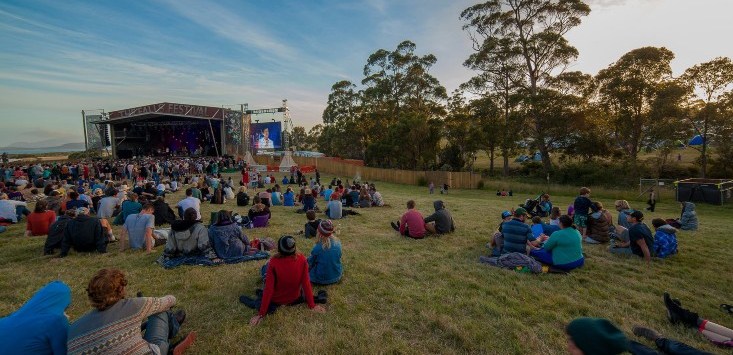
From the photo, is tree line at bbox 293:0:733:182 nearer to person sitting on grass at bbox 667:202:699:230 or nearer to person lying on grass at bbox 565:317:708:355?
person sitting on grass at bbox 667:202:699:230

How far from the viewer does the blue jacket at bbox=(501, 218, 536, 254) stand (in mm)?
6250

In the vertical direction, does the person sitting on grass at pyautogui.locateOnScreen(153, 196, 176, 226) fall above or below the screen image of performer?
below

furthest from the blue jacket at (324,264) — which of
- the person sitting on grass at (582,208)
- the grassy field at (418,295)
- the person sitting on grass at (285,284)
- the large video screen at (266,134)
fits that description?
the large video screen at (266,134)

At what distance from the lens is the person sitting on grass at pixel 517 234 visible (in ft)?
20.5

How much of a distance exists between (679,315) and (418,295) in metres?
3.11

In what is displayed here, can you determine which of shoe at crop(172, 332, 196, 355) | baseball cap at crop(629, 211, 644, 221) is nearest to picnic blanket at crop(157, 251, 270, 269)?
shoe at crop(172, 332, 196, 355)

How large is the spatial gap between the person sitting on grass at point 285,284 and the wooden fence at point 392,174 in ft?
74.4

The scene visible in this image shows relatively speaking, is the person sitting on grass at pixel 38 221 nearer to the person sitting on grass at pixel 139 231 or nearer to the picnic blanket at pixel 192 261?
the person sitting on grass at pixel 139 231

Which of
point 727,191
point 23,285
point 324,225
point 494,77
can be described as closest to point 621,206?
point 324,225

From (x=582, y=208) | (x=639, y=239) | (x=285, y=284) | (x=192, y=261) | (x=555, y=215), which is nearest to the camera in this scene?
(x=285, y=284)

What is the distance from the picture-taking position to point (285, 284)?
4398 mm

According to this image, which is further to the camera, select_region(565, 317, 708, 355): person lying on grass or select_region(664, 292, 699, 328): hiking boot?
select_region(664, 292, 699, 328): hiking boot

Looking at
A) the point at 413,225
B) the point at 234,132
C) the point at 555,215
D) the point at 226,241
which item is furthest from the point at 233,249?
the point at 234,132

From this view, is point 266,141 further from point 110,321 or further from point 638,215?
point 110,321
